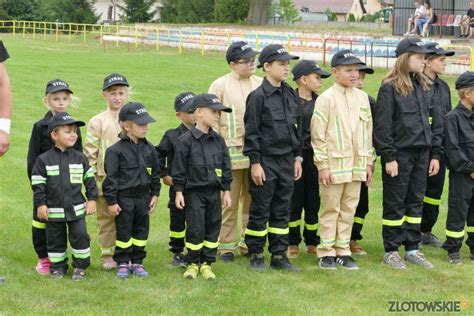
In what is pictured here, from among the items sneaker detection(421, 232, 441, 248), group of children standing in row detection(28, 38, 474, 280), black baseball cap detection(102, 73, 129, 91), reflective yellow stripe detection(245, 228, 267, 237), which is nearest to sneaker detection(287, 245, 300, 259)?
group of children standing in row detection(28, 38, 474, 280)

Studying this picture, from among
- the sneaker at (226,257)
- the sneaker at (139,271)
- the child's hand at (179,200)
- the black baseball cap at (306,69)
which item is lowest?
the sneaker at (226,257)

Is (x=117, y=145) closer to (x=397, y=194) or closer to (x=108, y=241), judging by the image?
(x=108, y=241)

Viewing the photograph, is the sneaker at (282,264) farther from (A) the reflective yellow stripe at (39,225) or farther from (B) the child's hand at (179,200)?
(A) the reflective yellow stripe at (39,225)

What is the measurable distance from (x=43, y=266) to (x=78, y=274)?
426mm

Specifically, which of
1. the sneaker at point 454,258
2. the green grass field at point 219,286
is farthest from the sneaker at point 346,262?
the sneaker at point 454,258

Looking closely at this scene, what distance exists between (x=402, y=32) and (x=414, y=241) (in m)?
31.6

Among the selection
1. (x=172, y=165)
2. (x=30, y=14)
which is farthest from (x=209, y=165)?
(x=30, y=14)

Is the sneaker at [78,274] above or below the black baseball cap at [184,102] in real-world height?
below

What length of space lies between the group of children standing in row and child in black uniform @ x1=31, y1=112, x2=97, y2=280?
0.04ft

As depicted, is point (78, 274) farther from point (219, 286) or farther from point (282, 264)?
point (282, 264)

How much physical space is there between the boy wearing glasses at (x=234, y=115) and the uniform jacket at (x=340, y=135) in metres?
0.76

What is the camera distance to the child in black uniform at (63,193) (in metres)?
7.58

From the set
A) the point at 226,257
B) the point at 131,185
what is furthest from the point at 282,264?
the point at 131,185

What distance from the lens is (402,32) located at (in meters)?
39.1
